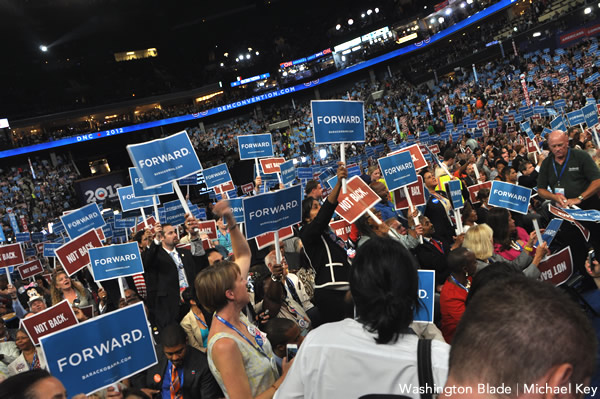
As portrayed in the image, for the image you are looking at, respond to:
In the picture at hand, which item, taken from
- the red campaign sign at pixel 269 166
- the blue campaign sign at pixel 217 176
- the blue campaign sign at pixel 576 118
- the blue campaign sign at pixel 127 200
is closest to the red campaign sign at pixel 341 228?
the red campaign sign at pixel 269 166

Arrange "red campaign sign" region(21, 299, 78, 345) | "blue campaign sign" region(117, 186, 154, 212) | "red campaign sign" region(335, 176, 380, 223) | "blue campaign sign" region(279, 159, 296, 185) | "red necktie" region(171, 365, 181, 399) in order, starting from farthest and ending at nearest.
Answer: "blue campaign sign" region(117, 186, 154, 212)
"blue campaign sign" region(279, 159, 296, 185)
"red campaign sign" region(335, 176, 380, 223)
"red campaign sign" region(21, 299, 78, 345)
"red necktie" region(171, 365, 181, 399)

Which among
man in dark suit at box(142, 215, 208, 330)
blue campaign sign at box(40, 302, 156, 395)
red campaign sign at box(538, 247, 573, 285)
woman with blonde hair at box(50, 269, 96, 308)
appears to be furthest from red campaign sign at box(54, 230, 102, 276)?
red campaign sign at box(538, 247, 573, 285)

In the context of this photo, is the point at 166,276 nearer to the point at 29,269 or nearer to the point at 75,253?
the point at 75,253

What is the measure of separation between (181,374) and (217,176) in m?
5.93

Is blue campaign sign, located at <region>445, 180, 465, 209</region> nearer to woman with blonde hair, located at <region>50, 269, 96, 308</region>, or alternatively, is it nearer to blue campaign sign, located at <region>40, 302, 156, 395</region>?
blue campaign sign, located at <region>40, 302, 156, 395</region>

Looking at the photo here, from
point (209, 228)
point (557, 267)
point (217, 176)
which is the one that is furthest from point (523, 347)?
point (217, 176)

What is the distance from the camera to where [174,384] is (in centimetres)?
332

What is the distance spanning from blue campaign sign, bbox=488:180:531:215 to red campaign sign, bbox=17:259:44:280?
803cm

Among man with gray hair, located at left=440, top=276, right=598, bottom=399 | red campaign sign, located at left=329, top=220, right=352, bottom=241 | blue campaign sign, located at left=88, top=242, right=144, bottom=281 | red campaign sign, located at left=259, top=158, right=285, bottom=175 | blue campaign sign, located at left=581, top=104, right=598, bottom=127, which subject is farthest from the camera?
blue campaign sign, located at left=581, top=104, right=598, bottom=127

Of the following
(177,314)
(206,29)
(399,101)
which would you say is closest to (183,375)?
(177,314)

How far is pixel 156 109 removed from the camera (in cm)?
4084

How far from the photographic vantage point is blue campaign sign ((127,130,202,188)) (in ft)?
16.1

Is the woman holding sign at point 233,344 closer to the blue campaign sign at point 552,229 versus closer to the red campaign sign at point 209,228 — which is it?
the blue campaign sign at point 552,229

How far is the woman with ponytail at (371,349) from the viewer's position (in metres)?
1.43
